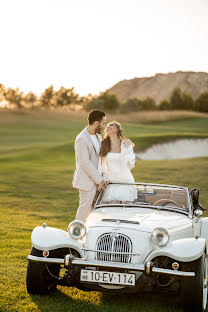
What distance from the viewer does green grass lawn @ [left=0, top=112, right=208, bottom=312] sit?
559cm

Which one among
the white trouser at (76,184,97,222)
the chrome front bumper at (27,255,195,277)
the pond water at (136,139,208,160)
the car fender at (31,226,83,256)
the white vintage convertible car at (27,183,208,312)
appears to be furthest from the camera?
the pond water at (136,139,208,160)

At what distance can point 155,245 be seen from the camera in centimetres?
536

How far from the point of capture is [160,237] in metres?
5.33

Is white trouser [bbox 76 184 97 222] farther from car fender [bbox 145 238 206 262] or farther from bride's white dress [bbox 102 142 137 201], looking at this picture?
car fender [bbox 145 238 206 262]

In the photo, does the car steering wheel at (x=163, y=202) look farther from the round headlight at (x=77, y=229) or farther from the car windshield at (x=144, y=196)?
the round headlight at (x=77, y=229)

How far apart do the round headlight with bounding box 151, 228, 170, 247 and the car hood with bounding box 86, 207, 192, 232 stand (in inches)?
6.7

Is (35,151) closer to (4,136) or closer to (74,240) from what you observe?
(4,136)

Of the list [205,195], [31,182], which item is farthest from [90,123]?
[31,182]

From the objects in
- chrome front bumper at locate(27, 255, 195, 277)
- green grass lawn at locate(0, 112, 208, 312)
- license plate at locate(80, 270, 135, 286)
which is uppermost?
chrome front bumper at locate(27, 255, 195, 277)

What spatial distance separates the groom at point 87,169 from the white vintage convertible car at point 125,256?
53.7 inches

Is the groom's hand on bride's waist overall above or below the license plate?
above

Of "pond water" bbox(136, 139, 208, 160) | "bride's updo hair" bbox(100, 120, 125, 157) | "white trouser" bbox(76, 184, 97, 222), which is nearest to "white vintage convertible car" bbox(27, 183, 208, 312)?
"white trouser" bbox(76, 184, 97, 222)

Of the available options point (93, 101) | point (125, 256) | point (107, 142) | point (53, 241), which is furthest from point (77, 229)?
point (93, 101)

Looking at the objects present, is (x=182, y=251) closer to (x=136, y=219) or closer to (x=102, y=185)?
(x=136, y=219)
